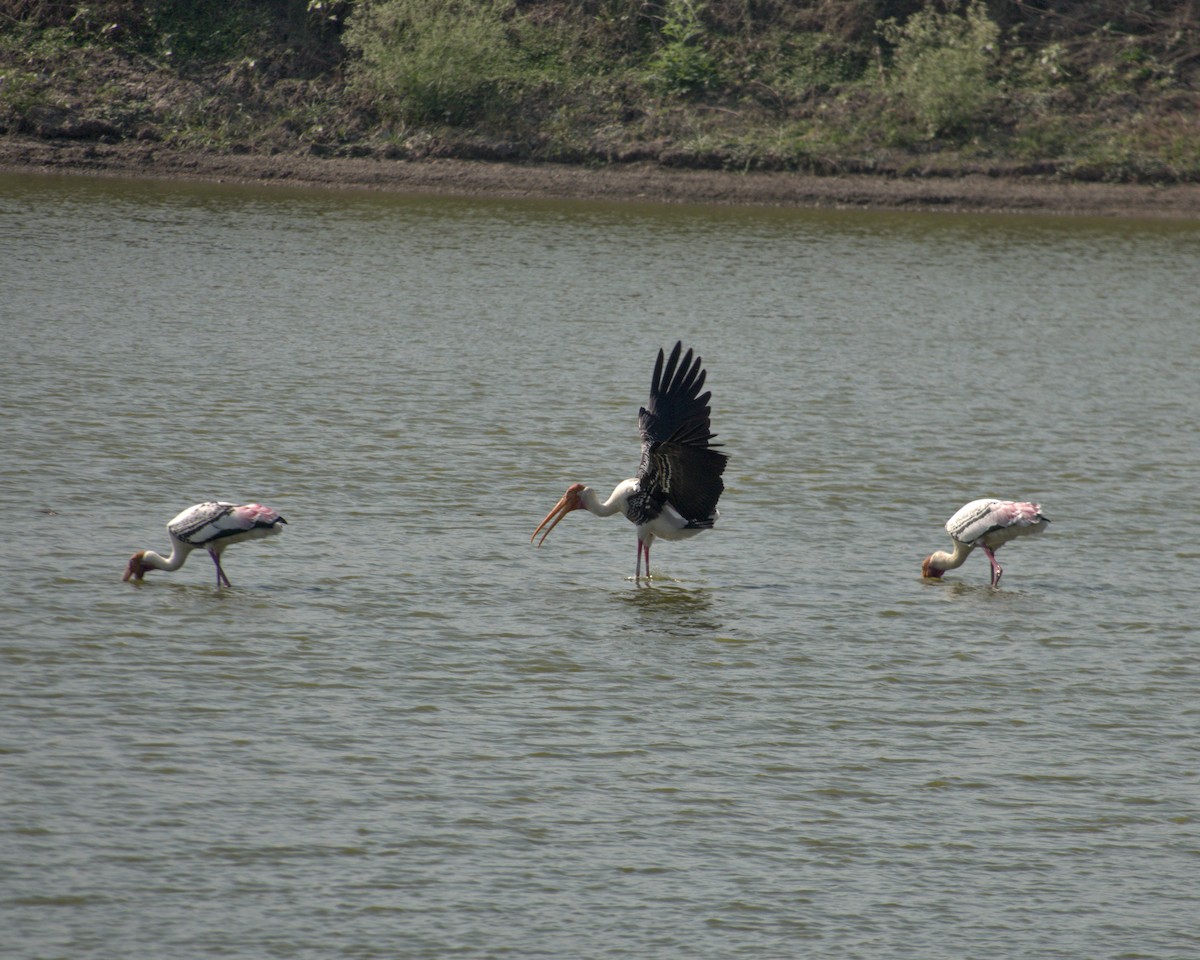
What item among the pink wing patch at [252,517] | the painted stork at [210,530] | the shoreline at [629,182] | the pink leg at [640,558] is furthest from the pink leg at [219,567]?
the shoreline at [629,182]

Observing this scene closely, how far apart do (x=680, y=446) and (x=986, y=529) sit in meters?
2.34

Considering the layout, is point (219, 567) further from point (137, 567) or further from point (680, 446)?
point (680, 446)

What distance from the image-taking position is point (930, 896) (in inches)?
296

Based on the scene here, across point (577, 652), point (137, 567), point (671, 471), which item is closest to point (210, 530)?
point (137, 567)

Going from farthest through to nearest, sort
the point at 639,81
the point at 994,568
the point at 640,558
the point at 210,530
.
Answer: the point at 639,81 < the point at 640,558 < the point at 994,568 < the point at 210,530

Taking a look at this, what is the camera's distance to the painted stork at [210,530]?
11289 millimetres

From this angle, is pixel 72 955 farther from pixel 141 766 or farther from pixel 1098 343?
pixel 1098 343

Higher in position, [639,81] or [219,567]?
[639,81]

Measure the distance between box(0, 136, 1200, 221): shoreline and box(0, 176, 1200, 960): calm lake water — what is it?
433 inches

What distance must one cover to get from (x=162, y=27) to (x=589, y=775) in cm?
3491

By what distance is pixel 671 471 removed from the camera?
11750mm

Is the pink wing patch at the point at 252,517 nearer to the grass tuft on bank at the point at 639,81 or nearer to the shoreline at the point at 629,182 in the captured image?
the shoreline at the point at 629,182

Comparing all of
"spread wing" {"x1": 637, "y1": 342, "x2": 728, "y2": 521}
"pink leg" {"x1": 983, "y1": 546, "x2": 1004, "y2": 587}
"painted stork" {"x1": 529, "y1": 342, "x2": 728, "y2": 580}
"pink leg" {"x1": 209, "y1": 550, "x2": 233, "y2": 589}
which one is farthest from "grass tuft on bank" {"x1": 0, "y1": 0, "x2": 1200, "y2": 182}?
"pink leg" {"x1": 209, "y1": 550, "x2": 233, "y2": 589}

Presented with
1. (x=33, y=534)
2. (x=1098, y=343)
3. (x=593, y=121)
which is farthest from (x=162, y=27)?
(x=33, y=534)
